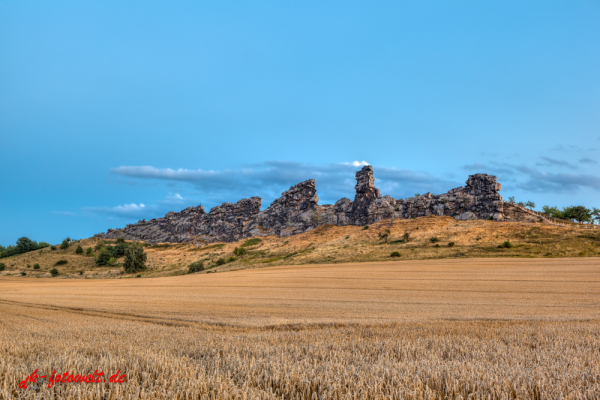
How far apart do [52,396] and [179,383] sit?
816 mm

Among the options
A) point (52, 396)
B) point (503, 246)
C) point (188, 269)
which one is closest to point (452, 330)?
point (52, 396)

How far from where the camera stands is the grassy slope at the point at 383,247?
36281mm

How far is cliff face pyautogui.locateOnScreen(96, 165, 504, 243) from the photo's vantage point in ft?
220

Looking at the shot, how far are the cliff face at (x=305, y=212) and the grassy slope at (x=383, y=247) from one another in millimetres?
15050

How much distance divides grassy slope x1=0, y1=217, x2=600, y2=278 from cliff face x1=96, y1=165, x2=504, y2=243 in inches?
593

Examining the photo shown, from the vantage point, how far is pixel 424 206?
72062 millimetres

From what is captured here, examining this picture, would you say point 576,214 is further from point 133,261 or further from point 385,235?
point 133,261

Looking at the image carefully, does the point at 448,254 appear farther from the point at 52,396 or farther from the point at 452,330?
the point at 52,396

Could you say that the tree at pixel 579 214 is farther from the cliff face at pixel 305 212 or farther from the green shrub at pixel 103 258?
the green shrub at pixel 103 258

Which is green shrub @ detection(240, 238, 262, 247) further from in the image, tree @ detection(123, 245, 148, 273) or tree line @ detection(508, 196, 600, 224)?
tree line @ detection(508, 196, 600, 224)

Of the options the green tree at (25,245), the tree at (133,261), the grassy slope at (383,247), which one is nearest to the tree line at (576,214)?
the grassy slope at (383,247)

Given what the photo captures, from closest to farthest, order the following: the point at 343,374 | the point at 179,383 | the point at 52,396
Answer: the point at 52,396 → the point at 179,383 → the point at 343,374

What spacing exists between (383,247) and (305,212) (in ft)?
149

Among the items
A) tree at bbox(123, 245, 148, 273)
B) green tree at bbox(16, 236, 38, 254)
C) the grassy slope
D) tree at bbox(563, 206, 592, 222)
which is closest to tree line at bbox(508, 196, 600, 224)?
tree at bbox(563, 206, 592, 222)
